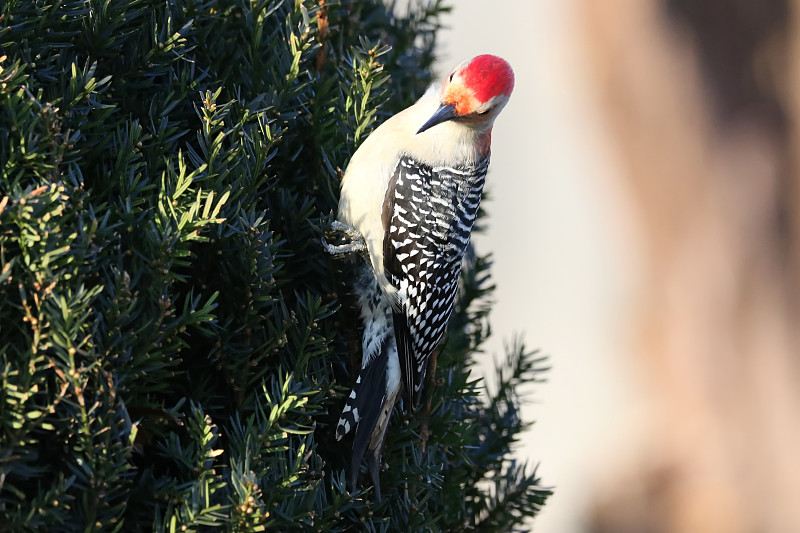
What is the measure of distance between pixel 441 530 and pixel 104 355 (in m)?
0.97

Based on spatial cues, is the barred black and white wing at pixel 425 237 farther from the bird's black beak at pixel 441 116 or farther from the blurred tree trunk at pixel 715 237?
the blurred tree trunk at pixel 715 237

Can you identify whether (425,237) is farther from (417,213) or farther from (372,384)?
(372,384)

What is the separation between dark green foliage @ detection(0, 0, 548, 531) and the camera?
1142 millimetres

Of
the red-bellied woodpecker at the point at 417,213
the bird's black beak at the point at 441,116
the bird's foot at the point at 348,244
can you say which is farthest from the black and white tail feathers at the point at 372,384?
the bird's black beak at the point at 441,116

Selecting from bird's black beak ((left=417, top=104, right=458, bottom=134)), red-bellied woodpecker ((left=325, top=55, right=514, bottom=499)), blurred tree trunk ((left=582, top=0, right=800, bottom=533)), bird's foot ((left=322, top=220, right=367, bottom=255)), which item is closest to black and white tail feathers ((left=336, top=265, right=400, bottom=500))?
red-bellied woodpecker ((left=325, top=55, right=514, bottom=499))

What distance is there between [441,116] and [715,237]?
334cm

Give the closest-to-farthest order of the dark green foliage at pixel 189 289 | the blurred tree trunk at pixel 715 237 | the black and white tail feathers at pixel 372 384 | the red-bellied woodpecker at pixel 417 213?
the dark green foliage at pixel 189 289
the black and white tail feathers at pixel 372 384
the red-bellied woodpecker at pixel 417 213
the blurred tree trunk at pixel 715 237

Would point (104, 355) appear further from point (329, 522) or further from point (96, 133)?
point (329, 522)

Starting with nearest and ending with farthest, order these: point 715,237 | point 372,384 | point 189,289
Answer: point 189,289
point 372,384
point 715,237

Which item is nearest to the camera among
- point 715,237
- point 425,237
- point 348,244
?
point 348,244

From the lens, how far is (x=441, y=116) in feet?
7.10

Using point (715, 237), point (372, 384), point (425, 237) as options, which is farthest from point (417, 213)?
point (715, 237)

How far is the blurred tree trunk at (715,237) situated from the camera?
476cm

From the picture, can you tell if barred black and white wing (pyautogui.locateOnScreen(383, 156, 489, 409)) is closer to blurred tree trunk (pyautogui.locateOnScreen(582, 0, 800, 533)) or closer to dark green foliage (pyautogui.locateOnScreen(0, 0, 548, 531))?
dark green foliage (pyautogui.locateOnScreen(0, 0, 548, 531))
